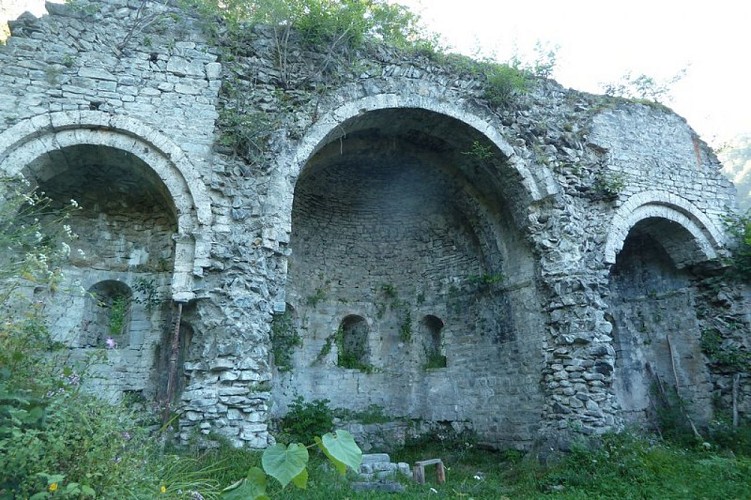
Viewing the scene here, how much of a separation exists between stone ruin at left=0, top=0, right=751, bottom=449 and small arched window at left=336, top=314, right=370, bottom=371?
0.05 metres

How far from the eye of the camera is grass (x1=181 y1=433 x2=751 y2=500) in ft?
20.1

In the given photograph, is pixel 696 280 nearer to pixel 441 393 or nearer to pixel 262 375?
pixel 441 393

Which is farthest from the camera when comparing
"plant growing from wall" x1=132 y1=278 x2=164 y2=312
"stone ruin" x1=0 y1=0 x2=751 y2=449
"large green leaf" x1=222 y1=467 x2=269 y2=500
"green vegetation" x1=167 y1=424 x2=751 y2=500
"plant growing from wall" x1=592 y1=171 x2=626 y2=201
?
"plant growing from wall" x1=592 y1=171 x2=626 y2=201

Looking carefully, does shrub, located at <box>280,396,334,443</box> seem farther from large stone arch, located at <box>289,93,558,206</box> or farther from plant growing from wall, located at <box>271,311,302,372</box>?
large stone arch, located at <box>289,93,558,206</box>

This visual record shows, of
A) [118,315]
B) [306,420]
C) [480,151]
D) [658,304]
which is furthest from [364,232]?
[658,304]

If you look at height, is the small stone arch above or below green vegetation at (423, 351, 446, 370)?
above

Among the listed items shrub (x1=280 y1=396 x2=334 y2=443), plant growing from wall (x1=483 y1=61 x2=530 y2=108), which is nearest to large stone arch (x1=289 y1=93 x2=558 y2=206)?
plant growing from wall (x1=483 y1=61 x2=530 y2=108)

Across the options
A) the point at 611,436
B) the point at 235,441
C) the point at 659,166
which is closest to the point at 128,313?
the point at 235,441

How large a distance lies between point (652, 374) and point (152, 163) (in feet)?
35.8

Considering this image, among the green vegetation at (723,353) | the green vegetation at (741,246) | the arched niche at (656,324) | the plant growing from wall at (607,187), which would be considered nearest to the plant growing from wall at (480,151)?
the plant growing from wall at (607,187)

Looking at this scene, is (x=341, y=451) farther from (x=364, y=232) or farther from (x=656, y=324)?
(x=656, y=324)

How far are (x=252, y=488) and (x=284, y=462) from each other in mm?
488

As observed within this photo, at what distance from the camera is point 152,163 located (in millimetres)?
7426

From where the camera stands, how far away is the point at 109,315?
8.26m
